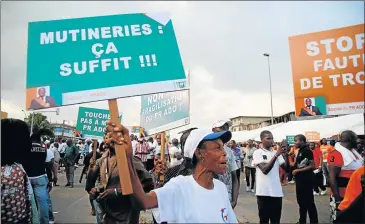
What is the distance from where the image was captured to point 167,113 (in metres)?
5.57

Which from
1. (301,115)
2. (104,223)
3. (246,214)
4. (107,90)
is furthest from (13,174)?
(246,214)

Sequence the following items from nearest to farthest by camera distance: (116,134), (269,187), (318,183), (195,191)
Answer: (116,134) → (195,191) → (269,187) → (318,183)

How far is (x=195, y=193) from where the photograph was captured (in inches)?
84.2

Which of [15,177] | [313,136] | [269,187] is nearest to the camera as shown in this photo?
[15,177]

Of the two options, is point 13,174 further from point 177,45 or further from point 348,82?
point 348,82

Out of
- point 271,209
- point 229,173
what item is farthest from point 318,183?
point 229,173

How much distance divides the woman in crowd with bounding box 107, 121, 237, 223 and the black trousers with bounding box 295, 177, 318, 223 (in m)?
4.51

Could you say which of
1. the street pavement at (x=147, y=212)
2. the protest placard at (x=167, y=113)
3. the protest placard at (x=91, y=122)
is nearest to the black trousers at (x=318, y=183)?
the street pavement at (x=147, y=212)

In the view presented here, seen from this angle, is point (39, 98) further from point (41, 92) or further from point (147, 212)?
point (147, 212)

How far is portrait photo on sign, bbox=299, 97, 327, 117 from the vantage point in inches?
147

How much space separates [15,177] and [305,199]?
525cm

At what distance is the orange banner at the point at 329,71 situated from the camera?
145 inches

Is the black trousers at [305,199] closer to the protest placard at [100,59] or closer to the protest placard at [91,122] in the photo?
the protest placard at [100,59]

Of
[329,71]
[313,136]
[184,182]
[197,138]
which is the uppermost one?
[329,71]
